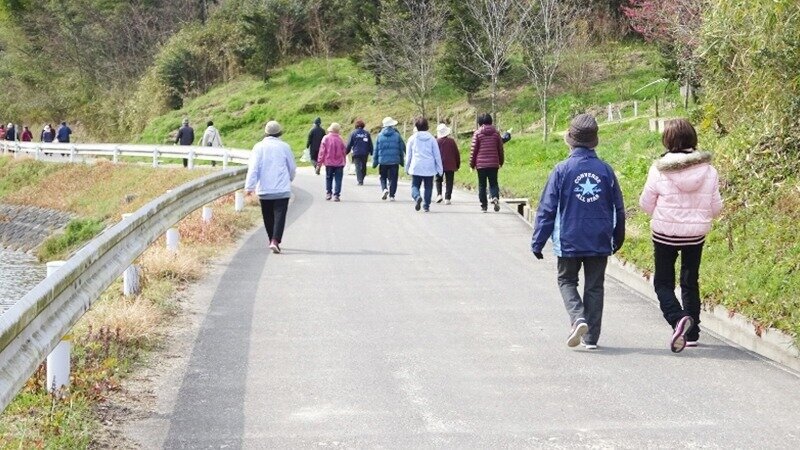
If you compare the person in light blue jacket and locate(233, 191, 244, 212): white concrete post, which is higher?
the person in light blue jacket

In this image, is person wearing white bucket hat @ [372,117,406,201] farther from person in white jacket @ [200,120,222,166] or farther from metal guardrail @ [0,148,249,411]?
person in white jacket @ [200,120,222,166]

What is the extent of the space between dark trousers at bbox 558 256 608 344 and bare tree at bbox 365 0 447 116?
124 ft

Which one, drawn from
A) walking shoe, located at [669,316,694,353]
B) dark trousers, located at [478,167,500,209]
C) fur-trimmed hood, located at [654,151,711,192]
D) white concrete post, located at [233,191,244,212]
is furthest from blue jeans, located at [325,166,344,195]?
walking shoe, located at [669,316,694,353]

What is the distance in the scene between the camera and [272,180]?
13.9m

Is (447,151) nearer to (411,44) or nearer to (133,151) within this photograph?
(133,151)

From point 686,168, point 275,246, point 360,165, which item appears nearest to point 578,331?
point 686,168

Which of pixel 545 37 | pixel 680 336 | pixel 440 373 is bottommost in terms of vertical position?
pixel 440 373

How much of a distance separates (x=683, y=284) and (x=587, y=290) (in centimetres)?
72

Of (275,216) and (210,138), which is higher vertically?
(210,138)

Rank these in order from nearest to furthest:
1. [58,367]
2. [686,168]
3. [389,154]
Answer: [58,367]
[686,168]
[389,154]

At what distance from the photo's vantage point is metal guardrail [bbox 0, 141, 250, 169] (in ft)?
110

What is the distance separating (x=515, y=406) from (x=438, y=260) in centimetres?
657

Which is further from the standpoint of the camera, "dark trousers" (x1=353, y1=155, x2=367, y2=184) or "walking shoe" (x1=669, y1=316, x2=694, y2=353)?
"dark trousers" (x1=353, y1=155, x2=367, y2=184)

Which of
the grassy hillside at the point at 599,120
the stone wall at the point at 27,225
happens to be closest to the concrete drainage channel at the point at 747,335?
the grassy hillside at the point at 599,120
